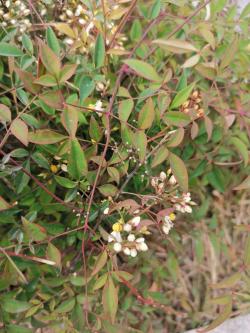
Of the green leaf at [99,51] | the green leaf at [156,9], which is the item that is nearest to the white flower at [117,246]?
the green leaf at [99,51]

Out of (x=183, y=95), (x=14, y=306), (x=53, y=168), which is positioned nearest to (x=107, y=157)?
(x=53, y=168)

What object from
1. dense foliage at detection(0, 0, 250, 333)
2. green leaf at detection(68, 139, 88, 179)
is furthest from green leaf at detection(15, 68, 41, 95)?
green leaf at detection(68, 139, 88, 179)

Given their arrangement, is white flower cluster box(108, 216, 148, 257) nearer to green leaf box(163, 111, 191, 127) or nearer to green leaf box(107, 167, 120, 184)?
green leaf box(107, 167, 120, 184)

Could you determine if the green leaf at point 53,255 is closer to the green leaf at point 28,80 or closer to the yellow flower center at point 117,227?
the yellow flower center at point 117,227

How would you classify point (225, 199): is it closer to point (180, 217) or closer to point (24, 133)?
point (180, 217)

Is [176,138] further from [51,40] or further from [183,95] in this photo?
[51,40]

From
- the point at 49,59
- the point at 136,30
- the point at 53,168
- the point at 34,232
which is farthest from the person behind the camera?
the point at 136,30

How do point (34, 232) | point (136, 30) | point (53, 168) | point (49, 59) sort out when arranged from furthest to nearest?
point (136, 30) < point (53, 168) < point (34, 232) < point (49, 59)

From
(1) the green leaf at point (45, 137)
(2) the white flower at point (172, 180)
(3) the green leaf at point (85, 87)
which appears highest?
(3) the green leaf at point (85, 87)

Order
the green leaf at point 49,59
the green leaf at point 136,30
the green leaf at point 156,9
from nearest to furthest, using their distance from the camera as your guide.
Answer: the green leaf at point 49,59, the green leaf at point 156,9, the green leaf at point 136,30
